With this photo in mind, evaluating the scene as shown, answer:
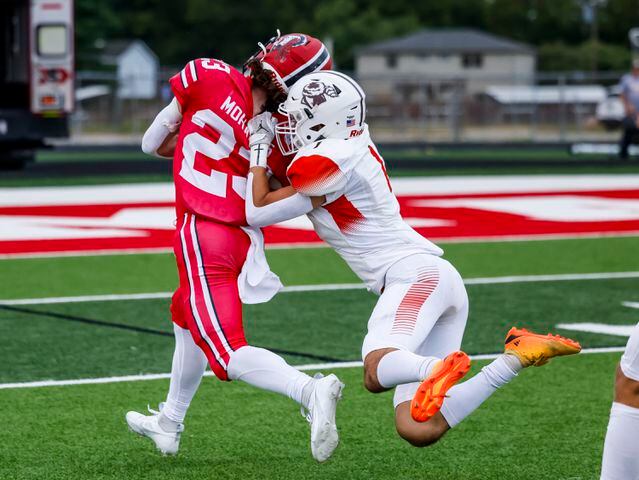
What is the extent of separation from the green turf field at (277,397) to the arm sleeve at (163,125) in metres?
1.24

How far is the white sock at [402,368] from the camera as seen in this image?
14.1ft

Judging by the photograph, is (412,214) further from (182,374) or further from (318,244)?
(182,374)

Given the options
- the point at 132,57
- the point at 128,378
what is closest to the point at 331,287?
the point at 128,378

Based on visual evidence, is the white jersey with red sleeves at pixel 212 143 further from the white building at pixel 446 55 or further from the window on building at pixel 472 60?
the window on building at pixel 472 60

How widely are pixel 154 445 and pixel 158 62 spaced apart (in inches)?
2844

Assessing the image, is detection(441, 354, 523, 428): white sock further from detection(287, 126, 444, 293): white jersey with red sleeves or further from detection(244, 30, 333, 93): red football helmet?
detection(244, 30, 333, 93): red football helmet

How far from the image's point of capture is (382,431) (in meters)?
A: 5.55

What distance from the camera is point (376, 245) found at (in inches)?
185

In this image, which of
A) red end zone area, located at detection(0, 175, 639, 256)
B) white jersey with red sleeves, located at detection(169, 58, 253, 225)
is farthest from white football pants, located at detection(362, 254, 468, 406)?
red end zone area, located at detection(0, 175, 639, 256)

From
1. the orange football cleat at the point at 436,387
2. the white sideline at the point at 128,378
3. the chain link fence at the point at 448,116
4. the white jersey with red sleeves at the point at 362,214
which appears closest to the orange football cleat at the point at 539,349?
the orange football cleat at the point at 436,387

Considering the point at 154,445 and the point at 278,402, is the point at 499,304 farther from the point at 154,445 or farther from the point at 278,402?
the point at 154,445

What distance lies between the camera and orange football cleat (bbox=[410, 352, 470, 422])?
415 centimetres

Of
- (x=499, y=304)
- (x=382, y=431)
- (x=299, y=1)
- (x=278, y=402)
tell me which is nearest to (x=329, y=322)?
(x=499, y=304)

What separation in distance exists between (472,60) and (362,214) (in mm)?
70313
